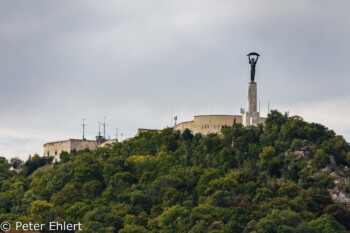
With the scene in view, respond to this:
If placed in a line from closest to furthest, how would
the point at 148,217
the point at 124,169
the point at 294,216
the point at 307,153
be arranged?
the point at 294,216
the point at 148,217
the point at 307,153
the point at 124,169

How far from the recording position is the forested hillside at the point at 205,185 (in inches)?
2697

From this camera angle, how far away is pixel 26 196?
265ft

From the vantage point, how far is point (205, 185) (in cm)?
7556

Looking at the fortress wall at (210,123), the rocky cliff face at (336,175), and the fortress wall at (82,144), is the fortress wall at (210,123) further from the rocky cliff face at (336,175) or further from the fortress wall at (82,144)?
the fortress wall at (82,144)

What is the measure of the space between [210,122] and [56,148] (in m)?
22.9

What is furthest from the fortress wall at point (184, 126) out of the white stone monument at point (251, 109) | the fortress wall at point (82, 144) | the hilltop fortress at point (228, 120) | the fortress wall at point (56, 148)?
the fortress wall at point (56, 148)

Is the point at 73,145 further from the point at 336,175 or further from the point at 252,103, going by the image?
the point at 336,175

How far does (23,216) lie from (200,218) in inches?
646

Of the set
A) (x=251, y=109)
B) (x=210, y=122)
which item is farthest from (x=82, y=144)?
(x=251, y=109)

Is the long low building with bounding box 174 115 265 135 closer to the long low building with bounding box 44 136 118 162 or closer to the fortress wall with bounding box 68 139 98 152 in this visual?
the long low building with bounding box 44 136 118 162

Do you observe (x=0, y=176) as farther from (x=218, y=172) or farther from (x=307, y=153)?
(x=307, y=153)

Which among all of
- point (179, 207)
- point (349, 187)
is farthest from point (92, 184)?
point (349, 187)

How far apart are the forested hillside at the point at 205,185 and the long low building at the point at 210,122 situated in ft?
3.83

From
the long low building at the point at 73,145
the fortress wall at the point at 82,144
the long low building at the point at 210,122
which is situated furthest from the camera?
the fortress wall at the point at 82,144
